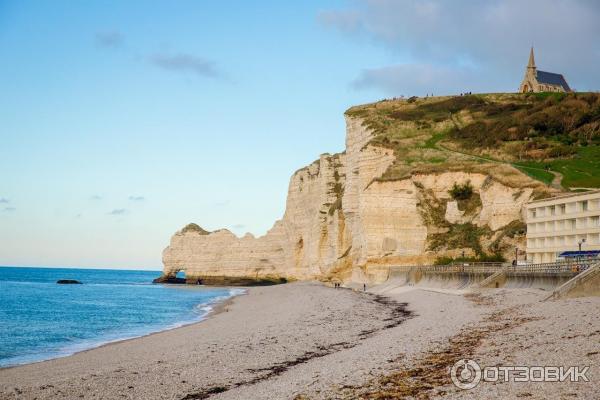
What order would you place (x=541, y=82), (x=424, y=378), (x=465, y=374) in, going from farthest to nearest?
1. (x=541, y=82)
2. (x=424, y=378)
3. (x=465, y=374)

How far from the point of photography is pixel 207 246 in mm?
115125

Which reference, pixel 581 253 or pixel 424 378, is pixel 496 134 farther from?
pixel 424 378

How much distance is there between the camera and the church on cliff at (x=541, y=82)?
115m

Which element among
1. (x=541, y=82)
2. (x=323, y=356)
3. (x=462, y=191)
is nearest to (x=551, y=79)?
(x=541, y=82)

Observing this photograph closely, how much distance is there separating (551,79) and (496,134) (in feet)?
160

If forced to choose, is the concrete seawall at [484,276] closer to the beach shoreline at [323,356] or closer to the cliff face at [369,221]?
the beach shoreline at [323,356]

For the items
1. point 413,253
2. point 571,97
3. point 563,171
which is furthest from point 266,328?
point 571,97

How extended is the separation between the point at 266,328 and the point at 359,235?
40.2 metres

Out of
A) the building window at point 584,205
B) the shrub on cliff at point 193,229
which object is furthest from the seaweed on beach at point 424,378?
the shrub on cliff at point 193,229

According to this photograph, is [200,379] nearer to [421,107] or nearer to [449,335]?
[449,335]

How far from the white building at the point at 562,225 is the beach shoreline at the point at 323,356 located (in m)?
12.5

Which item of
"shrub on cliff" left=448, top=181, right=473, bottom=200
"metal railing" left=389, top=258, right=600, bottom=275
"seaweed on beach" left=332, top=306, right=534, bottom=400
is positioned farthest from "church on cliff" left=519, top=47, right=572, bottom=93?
"seaweed on beach" left=332, top=306, right=534, bottom=400

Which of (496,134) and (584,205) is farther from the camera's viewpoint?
(496,134)

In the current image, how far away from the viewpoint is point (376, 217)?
6341 cm
